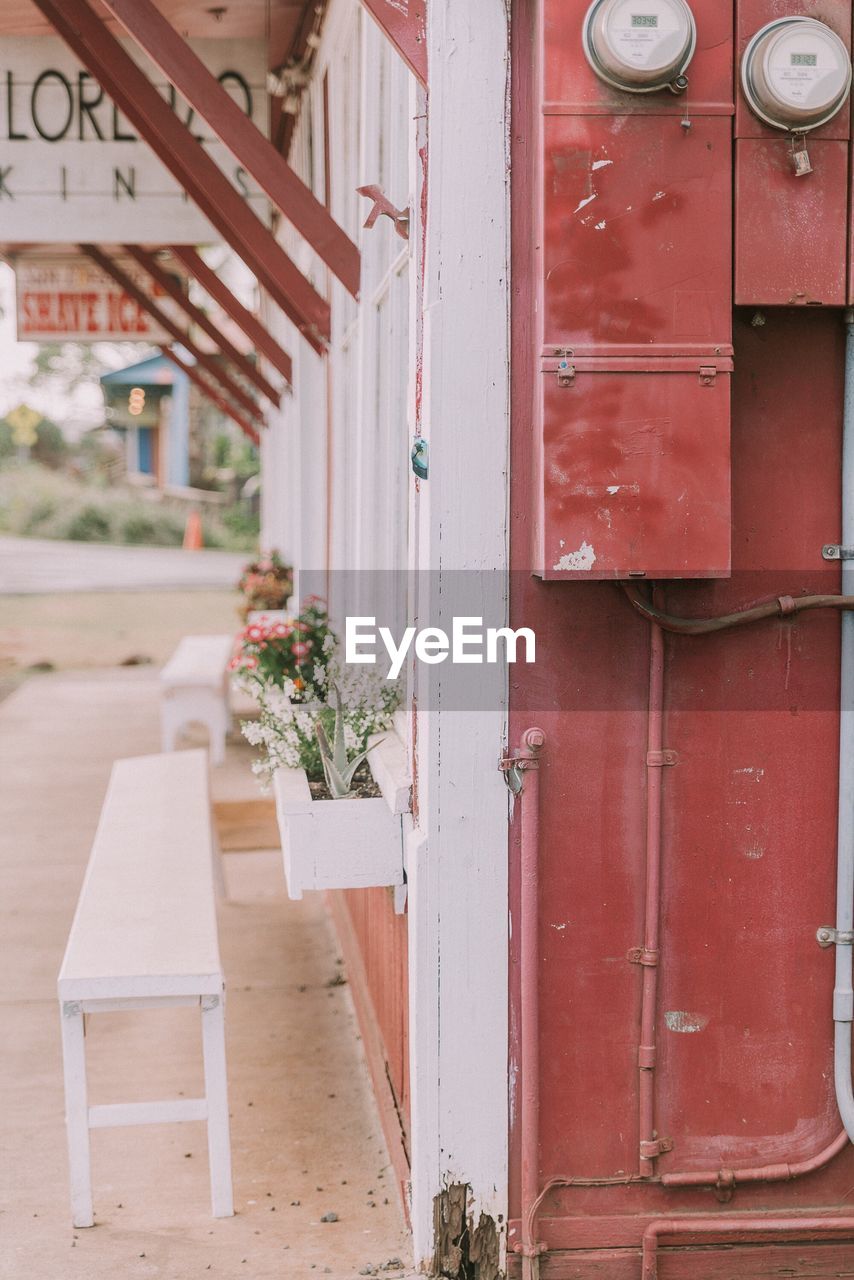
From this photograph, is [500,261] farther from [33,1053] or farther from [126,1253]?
→ [33,1053]

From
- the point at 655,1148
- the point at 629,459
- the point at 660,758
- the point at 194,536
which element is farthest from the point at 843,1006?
the point at 194,536

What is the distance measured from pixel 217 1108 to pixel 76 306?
8.31 metres

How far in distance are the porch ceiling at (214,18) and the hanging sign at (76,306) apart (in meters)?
3.95

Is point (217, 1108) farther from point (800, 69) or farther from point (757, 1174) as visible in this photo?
point (800, 69)

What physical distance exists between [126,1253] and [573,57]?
2986 millimetres

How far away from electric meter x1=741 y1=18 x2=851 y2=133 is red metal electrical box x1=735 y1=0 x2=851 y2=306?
0.06 m

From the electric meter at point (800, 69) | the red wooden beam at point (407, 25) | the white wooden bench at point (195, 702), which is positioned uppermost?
the red wooden beam at point (407, 25)

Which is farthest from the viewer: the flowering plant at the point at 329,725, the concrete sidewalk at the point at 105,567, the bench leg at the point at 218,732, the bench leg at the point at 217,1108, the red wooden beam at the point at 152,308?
the concrete sidewalk at the point at 105,567

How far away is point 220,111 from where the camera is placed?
4.18 meters

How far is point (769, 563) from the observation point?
11.1ft

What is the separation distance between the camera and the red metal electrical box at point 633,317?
306cm

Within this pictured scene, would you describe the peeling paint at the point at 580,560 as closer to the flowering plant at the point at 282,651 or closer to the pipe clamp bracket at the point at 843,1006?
the pipe clamp bracket at the point at 843,1006

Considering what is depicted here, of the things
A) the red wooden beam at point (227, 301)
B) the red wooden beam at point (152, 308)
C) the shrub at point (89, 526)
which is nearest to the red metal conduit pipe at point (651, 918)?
the red wooden beam at point (227, 301)

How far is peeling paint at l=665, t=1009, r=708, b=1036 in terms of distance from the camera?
3.44 metres
